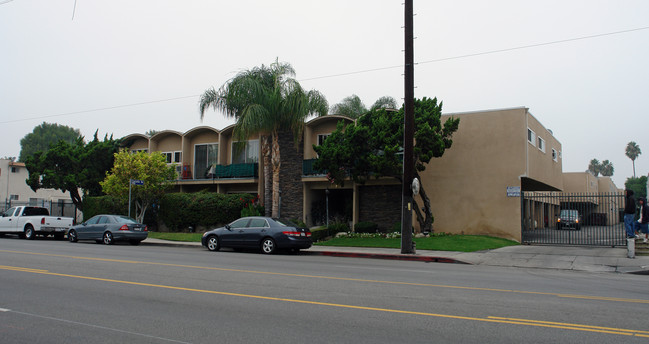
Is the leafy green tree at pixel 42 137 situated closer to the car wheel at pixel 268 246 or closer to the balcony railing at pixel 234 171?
the balcony railing at pixel 234 171

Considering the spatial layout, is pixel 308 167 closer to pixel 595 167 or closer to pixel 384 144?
pixel 384 144

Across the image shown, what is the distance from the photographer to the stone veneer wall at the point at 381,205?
25.3 metres

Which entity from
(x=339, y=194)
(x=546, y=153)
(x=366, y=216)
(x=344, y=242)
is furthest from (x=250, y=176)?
(x=546, y=153)

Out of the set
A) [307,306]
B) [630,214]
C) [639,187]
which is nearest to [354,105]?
[630,214]

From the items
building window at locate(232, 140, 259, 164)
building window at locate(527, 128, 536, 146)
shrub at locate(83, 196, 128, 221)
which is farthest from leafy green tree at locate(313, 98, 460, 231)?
shrub at locate(83, 196, 128, 221)

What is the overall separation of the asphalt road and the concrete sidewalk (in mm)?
2512

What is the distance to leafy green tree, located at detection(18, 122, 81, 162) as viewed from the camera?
81625 millimetres

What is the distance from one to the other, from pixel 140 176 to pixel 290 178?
813cm

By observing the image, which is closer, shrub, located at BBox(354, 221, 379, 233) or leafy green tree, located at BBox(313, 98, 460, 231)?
leafy green tree, located at BBox(313, 98, 460, 231)

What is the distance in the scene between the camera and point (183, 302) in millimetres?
7645

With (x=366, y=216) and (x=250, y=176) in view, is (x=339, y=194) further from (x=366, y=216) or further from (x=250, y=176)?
(x=250, y=176)

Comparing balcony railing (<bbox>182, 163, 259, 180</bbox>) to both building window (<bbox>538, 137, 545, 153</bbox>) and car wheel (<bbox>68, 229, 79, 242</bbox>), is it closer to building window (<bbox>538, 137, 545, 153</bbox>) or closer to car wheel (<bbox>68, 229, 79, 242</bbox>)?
car wheel (<bbox>68, 229, 79, 242</bbox>)

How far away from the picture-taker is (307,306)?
7.32m

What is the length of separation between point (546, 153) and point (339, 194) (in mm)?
11877
